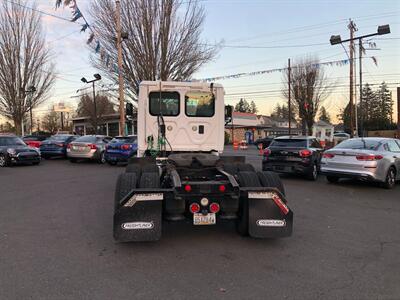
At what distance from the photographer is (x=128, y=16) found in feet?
66.3

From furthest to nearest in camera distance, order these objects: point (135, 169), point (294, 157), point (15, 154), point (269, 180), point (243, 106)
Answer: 1. point (243, 106)
2. point (15, 154)
3. point (294, 157)
4. point (135, 169)
5. point (269, 180)

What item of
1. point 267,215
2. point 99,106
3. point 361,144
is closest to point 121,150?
point 361,144

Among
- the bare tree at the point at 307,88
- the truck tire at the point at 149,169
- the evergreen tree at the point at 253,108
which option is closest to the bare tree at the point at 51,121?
the bare tree at the point at 307,88

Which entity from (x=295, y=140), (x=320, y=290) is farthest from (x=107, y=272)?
(x=295, y=140)

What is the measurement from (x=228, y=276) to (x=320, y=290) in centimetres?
97

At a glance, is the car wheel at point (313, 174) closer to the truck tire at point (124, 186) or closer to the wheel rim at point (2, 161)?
the truck tire at point (124, 186)

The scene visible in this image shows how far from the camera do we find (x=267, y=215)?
5.03m

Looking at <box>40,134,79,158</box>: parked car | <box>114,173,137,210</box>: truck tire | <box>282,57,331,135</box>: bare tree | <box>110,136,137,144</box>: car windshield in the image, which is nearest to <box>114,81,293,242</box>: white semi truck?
<box>114,173,137,210</box>: truck tire

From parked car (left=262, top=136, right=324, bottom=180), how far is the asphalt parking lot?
418cm

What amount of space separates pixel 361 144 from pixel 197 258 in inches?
313

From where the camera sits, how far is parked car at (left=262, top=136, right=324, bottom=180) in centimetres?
1203

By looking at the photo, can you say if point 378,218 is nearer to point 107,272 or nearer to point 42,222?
point 107,272

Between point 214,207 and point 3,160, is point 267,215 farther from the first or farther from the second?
point 3,160

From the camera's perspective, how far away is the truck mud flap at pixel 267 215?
502 centimetres
